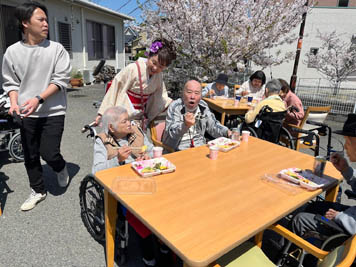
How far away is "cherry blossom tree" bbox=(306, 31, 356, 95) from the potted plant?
9.58 m

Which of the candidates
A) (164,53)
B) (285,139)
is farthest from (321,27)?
(164,53)

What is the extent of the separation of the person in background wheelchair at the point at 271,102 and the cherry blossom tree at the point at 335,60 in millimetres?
6726

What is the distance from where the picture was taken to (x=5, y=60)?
2.24 meters

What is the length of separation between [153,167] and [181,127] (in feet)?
2.32

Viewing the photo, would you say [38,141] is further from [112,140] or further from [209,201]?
[209,201]

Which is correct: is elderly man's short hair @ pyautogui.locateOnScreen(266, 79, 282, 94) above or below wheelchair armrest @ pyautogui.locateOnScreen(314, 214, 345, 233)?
above

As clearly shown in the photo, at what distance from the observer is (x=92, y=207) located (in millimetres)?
2158

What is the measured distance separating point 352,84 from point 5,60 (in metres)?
16.5

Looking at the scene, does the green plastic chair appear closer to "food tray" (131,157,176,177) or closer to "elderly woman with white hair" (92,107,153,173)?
"food tray" (131,157,176,177)

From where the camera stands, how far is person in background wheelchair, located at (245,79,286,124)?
125 inches

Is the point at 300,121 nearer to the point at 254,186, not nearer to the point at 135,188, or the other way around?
the point at 254,186

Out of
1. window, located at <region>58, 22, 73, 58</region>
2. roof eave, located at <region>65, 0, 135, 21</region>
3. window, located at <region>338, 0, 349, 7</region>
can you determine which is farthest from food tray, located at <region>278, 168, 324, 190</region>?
window, located at <region>338, 0, 349, 7</region>

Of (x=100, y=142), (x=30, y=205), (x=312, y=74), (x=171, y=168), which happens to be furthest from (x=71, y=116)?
(x=312, y=74)

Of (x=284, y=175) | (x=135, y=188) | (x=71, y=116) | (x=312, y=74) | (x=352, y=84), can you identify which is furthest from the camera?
(x=312, y=74)
